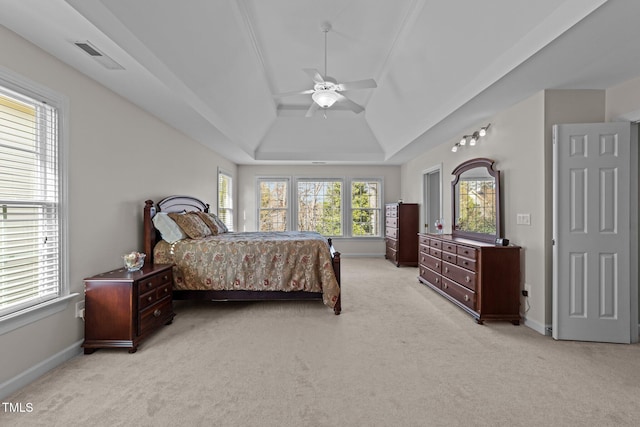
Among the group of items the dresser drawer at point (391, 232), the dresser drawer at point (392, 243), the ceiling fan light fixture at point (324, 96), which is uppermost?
the ceiling fan light fixture at point (324, 96)

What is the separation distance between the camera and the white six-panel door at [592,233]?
2812 mm

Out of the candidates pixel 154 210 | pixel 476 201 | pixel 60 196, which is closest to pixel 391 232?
pixel 476 201

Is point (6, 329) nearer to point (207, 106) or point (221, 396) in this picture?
point (221, 396)

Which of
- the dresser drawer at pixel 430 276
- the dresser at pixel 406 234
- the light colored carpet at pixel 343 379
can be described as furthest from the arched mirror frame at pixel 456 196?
the dresser at pixel 406 234

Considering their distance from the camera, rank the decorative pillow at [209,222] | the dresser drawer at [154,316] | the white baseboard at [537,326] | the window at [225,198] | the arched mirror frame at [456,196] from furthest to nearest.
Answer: the window at [225,198] < the decorative pillow at [209,222] < the arched mirror frame at [456,196] < the white baseboard at [537,326] < the dresser drawer at [154,316]

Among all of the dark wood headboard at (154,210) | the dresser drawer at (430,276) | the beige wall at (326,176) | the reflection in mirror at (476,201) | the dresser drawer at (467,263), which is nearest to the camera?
the dresser drawer at (467,263)

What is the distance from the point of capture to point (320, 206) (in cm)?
789

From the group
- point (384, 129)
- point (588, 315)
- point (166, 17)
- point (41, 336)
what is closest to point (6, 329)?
point (41, 336)

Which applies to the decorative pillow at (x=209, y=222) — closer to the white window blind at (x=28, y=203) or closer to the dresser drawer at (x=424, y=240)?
the white window blind at (x=28, y=203)

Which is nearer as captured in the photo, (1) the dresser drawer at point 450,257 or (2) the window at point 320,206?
(1) the dresser drawer at point 450,257

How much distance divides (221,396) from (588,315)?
3440 millimetres

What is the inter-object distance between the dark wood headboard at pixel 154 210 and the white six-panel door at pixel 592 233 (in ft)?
14.7

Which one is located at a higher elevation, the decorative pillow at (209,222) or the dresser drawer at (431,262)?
the decorative pillow at (209,222)

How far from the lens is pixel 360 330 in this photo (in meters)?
3.12
